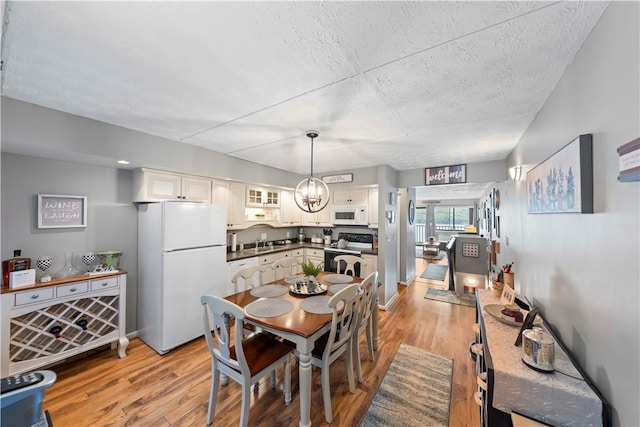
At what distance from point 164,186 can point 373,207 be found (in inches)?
128

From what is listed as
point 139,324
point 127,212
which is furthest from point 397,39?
point 139,324

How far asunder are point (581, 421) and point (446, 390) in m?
1.27

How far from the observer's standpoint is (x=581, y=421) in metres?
1.05

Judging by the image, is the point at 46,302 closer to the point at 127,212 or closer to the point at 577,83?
the point at 127,212

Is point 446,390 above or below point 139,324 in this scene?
below

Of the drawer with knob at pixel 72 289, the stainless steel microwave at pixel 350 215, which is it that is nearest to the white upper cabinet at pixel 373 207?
the stainless steel microwave at pixel 350 215

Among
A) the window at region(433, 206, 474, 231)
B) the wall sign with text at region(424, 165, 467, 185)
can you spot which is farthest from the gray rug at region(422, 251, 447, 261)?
the wall sign with text at region(424, 165, 467, 185)

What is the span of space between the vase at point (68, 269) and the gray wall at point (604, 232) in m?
4.06

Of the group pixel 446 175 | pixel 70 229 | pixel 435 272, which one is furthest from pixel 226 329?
pixel 435 272

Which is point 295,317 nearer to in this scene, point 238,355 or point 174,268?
point 238,355

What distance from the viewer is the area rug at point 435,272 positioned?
596 centimetres

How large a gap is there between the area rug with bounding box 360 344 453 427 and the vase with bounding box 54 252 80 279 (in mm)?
3139

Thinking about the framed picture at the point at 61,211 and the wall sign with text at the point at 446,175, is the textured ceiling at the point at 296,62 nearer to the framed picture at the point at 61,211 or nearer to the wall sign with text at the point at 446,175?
the framed picture at the point at 61,211

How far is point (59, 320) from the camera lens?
229 cm
